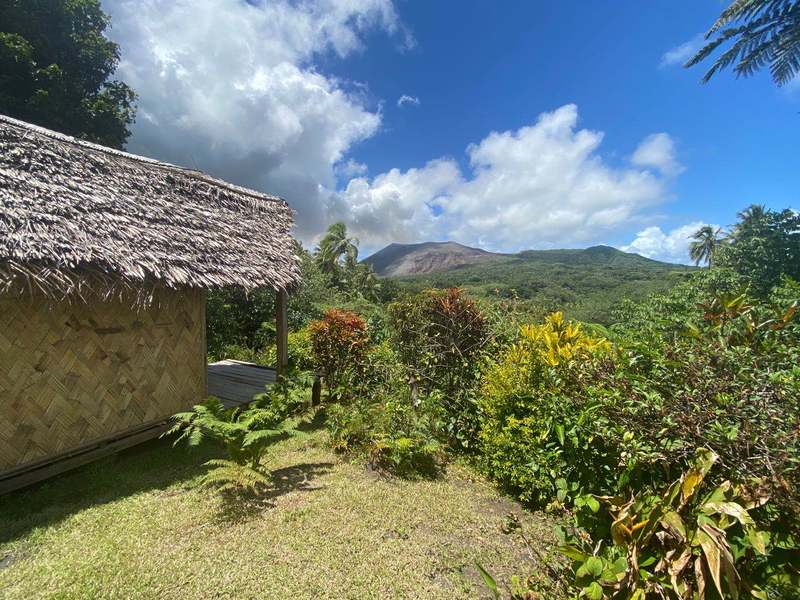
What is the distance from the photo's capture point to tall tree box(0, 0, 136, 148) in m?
12.0

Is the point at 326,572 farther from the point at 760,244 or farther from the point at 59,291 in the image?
the point at 760,244

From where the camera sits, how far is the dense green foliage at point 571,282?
6.79 meters

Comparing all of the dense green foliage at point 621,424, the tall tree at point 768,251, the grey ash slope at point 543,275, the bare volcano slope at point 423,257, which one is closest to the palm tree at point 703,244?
the grey ash slope at point 543,275

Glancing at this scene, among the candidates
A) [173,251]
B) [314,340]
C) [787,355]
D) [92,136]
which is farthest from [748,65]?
[92,136]

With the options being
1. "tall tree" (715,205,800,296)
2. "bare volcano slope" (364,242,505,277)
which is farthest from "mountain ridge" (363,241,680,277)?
"tall tree" (715,205,800,296)

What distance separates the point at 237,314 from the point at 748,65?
1776 centimetres

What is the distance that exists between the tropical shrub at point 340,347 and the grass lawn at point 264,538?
247cm

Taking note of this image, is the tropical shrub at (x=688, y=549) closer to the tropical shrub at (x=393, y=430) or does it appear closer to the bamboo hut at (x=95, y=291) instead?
the tropical shrub at (x=393, y=430)

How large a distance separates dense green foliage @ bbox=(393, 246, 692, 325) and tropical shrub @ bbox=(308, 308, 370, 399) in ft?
4.19

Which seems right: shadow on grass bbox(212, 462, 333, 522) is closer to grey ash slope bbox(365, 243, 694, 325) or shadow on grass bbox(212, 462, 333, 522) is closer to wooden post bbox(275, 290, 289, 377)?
wooden post bbox(275, 290, 289, 377)

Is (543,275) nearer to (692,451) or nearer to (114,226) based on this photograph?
(114,226)

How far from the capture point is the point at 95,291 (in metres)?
4.16

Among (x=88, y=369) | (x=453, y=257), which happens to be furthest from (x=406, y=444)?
(x=453, y=257)

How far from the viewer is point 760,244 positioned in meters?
17.3
